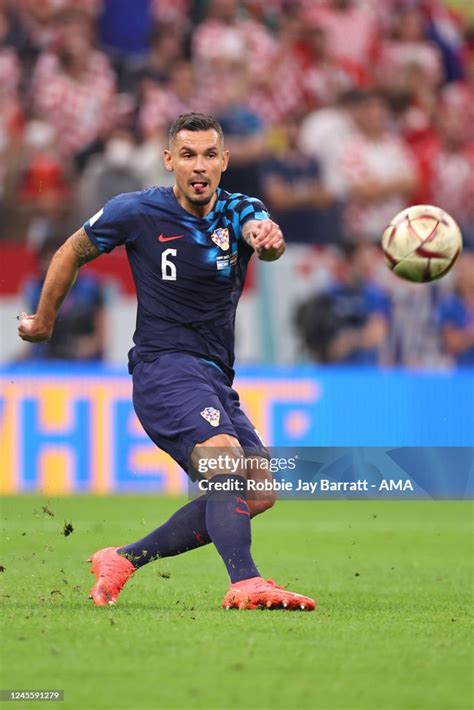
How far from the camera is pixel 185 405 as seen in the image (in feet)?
19.1

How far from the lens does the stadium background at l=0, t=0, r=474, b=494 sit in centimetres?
1250

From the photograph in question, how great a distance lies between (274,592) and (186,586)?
4.57 ft

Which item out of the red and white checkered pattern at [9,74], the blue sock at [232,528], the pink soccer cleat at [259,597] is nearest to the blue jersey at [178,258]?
the blue sock at [232,528]

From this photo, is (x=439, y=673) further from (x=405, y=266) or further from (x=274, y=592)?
(x=405, y=266)

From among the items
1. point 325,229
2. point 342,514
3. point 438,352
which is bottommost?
point 342,514

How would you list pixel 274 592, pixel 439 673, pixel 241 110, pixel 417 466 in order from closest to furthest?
pixel 439 673
pixel 274 592
pixel 417 466
pixel 241 110

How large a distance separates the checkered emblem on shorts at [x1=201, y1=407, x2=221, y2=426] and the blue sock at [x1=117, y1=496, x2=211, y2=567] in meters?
0.52

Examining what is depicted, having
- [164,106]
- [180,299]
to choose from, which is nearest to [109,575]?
[180,299]

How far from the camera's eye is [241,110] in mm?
15023

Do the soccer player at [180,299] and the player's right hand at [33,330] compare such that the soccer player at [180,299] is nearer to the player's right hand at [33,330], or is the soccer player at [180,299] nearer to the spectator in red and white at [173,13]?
the player's right hand at [33,330]

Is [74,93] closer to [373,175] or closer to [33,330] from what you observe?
[373,175]

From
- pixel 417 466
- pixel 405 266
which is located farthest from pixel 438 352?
pixel 405 266

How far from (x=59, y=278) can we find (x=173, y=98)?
9112 millimetres

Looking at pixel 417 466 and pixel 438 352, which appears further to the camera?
pixel 438 352
